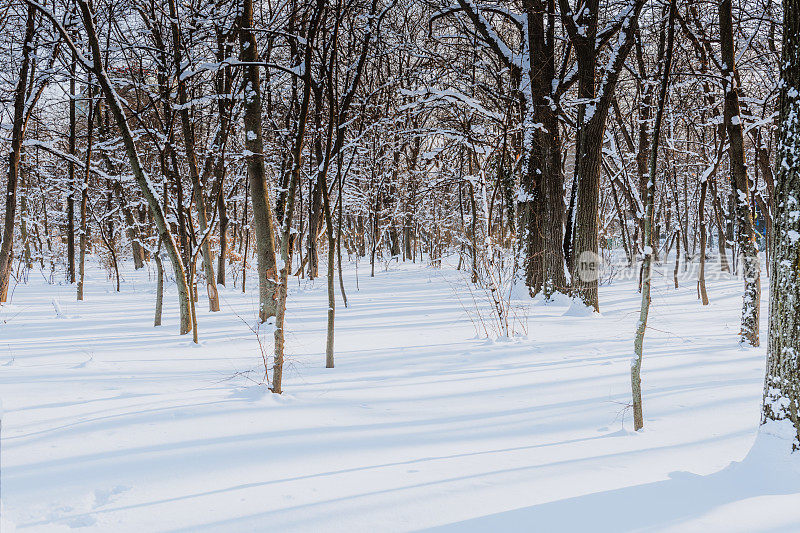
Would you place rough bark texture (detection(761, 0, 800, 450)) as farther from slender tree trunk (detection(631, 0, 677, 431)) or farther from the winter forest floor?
slender tree trunk (detection(631, 0, 677, 431))

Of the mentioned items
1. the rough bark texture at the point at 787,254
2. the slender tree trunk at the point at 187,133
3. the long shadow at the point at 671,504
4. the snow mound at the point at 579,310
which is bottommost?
the long shadow at the point at 671,504

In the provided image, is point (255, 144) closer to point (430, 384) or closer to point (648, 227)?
point (430, 384)

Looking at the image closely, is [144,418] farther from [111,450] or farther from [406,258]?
[406,258]

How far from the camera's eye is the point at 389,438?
3340 millimetres

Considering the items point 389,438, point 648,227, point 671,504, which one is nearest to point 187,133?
point 389,438

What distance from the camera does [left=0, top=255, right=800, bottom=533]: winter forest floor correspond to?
7.77 ft

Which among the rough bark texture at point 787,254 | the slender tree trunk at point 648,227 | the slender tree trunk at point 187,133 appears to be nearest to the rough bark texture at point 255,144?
the slender tree trunk at point 187,133

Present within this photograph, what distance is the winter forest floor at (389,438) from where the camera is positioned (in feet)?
7.77

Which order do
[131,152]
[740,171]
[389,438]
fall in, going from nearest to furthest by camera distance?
1. [389,438]
2. [131,152]
3. [740,171]

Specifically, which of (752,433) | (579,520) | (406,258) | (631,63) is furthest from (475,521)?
(406,258)

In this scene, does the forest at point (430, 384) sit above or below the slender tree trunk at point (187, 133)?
below

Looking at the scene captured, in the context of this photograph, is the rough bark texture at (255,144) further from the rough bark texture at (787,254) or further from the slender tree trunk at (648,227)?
the rough bark texture at (787,254)

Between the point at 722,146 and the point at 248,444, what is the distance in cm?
828

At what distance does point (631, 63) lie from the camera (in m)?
11.7
